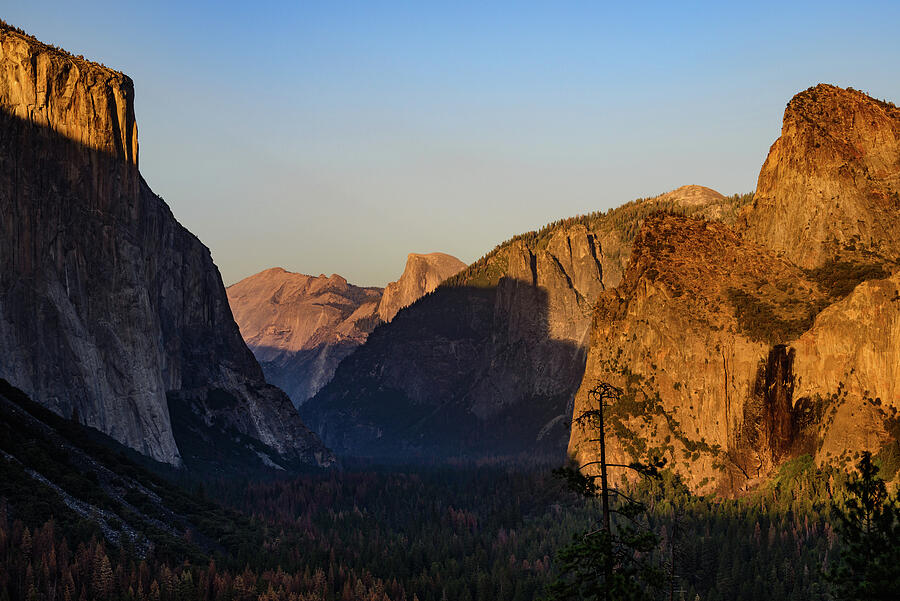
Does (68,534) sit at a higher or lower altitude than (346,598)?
higher

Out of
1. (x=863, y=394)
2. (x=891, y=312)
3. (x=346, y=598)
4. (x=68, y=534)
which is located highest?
(x=891, y=312)

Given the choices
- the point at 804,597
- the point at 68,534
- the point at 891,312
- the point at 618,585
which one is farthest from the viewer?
the point at 891,312

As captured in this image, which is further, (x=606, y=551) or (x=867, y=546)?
(x=867, y=546)

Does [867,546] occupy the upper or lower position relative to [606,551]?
lower

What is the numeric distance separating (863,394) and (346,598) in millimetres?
92560

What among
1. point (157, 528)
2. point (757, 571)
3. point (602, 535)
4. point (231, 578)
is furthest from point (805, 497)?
point (602, 535)

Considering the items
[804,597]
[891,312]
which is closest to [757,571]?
[804,597]

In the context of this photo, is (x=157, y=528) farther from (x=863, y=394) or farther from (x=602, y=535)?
(x=602, y=535)

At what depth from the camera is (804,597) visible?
500ft

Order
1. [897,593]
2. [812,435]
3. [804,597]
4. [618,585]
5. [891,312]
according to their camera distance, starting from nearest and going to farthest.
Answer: [618,585], [897,593], [804,597], [891,312], [812,435]

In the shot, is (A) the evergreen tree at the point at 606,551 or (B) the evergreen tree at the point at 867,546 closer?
(A) the evergreen tree at the point at 606,551

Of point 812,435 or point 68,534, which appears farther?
point 812,435

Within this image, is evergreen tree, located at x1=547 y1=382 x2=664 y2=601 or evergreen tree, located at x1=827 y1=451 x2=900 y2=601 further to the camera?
evergreen tree, located at x1=827 y1=451 x2=900 y2=601

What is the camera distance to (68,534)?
533 feet
